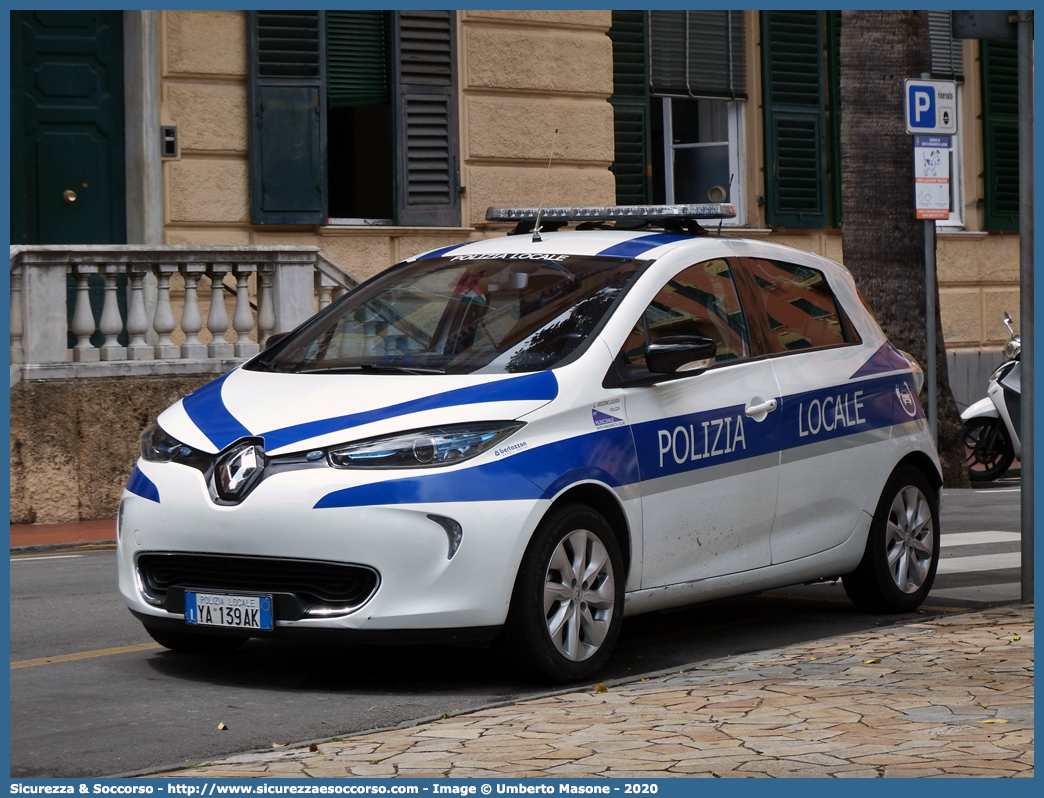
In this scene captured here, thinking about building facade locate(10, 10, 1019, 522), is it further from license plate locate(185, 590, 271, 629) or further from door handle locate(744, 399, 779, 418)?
door handle locate(744, 399, 779, 418)

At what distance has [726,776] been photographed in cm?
467

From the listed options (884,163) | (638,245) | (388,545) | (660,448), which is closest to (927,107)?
(884,163)

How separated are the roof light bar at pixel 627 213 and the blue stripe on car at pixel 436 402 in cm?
152

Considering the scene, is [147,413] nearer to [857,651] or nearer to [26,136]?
[26,136]

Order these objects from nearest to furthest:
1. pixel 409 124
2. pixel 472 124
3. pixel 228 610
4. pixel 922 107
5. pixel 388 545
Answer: pixel 388 545
pixel 228 610
pixel 922 107
pixel 409 124
pixel 472 124

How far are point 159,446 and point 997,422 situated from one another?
427 inches

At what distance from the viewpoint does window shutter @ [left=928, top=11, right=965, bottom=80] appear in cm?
2078

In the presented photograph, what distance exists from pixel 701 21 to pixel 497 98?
A: 3.10 m

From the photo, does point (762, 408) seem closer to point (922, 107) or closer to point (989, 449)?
point (922, 107)

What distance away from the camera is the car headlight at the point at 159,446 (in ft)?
20.7

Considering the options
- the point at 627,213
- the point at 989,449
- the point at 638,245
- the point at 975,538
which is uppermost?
the point at 627,213

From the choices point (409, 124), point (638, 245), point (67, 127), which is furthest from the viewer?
point (409, 124)

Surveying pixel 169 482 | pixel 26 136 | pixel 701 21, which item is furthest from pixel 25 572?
pixel 701 21

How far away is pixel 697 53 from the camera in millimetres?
18656
